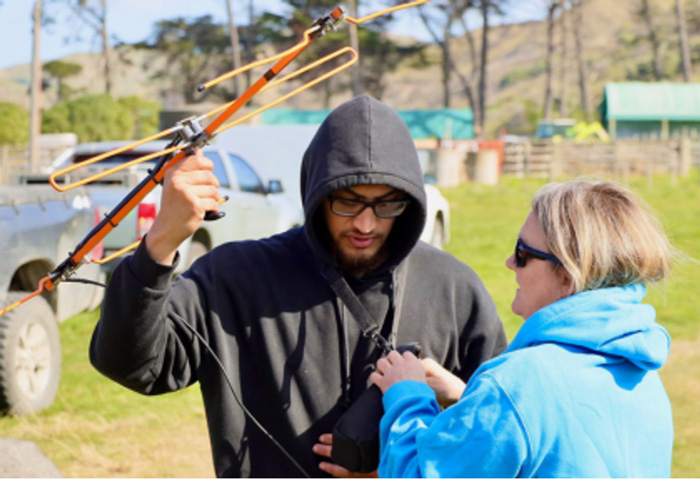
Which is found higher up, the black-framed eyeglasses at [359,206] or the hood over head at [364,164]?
the hood over head at [364,164]

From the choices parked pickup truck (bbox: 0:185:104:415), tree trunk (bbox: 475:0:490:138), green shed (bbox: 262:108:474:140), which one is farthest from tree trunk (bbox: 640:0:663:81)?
parked pickup truck (bbox: 0:185:104:415)

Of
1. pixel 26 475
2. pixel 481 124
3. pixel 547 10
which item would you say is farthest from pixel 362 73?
pixel 26 475

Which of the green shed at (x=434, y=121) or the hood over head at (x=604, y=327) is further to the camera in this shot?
the green shed at (x=434, y=121)

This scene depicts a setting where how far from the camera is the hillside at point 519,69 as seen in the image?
5923cm

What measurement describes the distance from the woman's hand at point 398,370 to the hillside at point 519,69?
1577 inches

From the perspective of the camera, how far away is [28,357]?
608 cm

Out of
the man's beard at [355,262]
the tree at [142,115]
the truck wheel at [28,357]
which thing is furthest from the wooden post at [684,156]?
the man's beard at [355,262]

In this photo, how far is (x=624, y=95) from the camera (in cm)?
4519

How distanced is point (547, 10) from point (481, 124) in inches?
342

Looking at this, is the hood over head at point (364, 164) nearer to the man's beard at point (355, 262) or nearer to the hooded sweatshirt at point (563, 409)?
the man's beard at point (355, 262)

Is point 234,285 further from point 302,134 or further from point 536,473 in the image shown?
point 302,134

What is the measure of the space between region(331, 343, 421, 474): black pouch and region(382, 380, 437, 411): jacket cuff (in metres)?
0.11

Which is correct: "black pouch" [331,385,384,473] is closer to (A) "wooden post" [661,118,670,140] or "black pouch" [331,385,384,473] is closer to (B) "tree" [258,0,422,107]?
(B) "tree" [258,0,422,107]

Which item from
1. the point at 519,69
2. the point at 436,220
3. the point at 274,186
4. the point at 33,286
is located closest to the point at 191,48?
the point at 436,220
